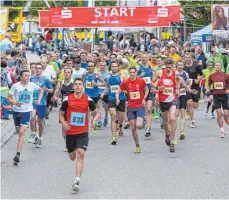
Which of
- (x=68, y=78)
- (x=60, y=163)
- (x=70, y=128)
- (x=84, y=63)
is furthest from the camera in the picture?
(x=84, y=63)

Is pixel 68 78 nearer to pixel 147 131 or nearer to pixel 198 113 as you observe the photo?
pixel 147 131

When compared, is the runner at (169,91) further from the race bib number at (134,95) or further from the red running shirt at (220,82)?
the red running shirt at (220,82)

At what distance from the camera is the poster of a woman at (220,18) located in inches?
966

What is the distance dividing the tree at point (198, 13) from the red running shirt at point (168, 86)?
24219 mm

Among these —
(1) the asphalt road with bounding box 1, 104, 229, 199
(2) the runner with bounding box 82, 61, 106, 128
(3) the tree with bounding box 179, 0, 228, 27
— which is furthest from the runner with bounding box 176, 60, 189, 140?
(3) the tree with bounding box 179, 0, 228, 27

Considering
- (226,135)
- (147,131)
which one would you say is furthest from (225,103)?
(147,131)

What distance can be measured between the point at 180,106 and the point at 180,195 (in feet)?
21.4

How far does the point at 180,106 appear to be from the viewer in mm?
16062

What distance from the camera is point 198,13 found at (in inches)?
1550

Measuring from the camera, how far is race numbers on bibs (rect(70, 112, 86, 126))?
10734mm

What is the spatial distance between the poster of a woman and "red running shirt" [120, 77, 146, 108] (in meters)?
10.9

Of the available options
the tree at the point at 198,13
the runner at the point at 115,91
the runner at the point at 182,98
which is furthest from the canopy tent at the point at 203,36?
the runner at the point at 115,91

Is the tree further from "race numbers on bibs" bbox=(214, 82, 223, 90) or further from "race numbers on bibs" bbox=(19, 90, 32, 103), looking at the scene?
"race numbers on bibs" bbox=(19, 90, 32, 103)

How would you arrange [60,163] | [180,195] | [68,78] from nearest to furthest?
[180,195]
[60,163]
[68,78]
